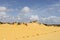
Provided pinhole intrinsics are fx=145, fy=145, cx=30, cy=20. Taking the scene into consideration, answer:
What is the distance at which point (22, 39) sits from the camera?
14453 millimetres

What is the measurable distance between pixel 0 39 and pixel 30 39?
9.90 feet

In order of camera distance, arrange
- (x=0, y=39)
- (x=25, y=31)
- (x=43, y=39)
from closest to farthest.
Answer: (x=0, y=39), (x=43, y=39), (x=25, y=31)

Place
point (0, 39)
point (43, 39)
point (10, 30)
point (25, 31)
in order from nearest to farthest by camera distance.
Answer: point (0, 39) < point (43, 39) < point (10, 30) < point (25, 31)

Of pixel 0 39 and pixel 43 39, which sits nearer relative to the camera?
pixel 0 39

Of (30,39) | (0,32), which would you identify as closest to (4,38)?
(0,32)

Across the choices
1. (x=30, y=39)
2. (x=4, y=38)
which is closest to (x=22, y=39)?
(x=30, y=39)

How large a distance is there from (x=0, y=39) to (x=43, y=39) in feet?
14.3

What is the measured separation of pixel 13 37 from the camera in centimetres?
1477

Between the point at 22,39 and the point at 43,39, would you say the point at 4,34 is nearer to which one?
the point at 22,39

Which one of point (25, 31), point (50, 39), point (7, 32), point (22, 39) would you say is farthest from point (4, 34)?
point (50, 39)

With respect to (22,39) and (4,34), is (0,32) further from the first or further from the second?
(22,39)

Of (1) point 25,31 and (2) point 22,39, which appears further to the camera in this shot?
(1) point 25,31

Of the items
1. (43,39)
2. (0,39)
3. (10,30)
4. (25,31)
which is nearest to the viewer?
(0,39)

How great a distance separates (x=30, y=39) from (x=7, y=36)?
7.76ft
